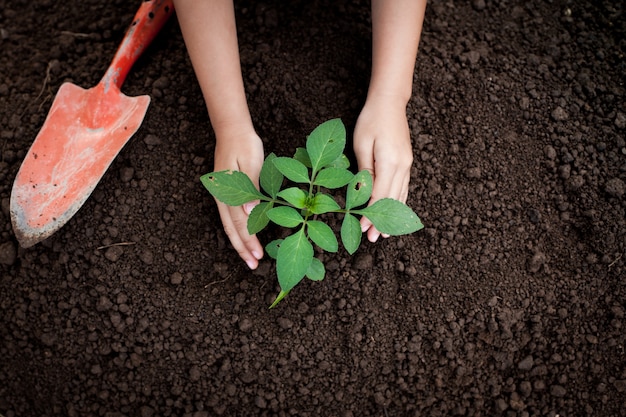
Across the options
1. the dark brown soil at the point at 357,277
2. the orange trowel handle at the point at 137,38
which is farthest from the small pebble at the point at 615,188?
the orange trowel handle at the point at 137,38

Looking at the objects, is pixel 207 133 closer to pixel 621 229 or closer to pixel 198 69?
pixel 198 69

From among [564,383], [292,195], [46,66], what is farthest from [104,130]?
[564,383]

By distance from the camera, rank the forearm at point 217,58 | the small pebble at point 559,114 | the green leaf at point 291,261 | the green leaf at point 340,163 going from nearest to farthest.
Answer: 1. the green leaf at point 291,261
2. the green leaf at point 340,163
3. the forearm at point 217,58
4. the small pebble at point 559,114

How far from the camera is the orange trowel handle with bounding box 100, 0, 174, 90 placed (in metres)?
1.51

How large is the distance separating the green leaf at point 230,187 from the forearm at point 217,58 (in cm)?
24

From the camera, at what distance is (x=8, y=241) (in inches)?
57.3

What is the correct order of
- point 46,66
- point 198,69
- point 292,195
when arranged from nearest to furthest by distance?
point 292,195 < point 198,69 < point 46,66

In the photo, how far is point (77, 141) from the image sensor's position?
148 cm

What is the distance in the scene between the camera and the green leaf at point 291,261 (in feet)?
3.60

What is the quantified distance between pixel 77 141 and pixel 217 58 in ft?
1.36

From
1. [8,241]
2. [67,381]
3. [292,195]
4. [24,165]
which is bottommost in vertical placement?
[67,381]

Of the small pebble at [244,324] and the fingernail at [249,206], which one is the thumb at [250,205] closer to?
the fingernail at [249,206]

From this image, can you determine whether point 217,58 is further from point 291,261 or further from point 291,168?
point 291,261

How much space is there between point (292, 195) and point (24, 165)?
71cm
